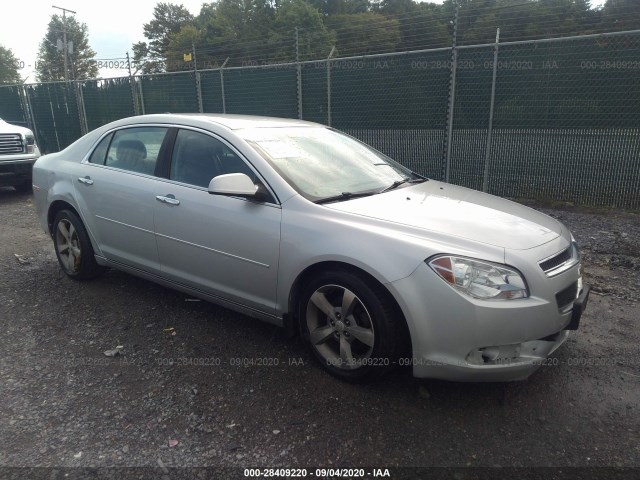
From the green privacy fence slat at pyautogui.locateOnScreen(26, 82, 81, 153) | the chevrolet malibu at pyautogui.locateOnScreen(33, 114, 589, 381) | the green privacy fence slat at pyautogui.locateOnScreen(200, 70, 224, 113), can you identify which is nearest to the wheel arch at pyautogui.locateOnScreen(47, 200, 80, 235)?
the chevrolet malibu at pyautogui.locateOnScreen(33, 114, 589, 381)

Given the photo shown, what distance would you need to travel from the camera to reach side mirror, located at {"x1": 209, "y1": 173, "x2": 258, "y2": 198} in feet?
10.0

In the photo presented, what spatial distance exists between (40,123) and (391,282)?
1474 cm

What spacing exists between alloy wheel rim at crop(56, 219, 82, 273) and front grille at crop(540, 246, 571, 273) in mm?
3913

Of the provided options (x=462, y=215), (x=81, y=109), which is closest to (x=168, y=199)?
(x=462, y=215)

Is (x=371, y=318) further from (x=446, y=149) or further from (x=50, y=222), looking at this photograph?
(x=446, y=149)

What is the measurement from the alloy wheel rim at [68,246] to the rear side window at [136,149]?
81 centimetres

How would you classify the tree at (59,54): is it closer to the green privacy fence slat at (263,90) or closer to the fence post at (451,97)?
the green privacy fence slat at (263,90)

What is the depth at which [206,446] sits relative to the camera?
2434mm

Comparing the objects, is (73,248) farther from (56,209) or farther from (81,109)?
(81,109)

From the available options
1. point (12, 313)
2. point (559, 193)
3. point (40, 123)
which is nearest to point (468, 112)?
point (559, 193)

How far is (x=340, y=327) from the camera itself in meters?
2.87

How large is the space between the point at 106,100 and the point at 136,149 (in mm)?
9733

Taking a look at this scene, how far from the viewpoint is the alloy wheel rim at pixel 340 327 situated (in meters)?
2.78

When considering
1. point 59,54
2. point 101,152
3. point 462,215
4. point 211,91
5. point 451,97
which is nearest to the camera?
point 462,215
